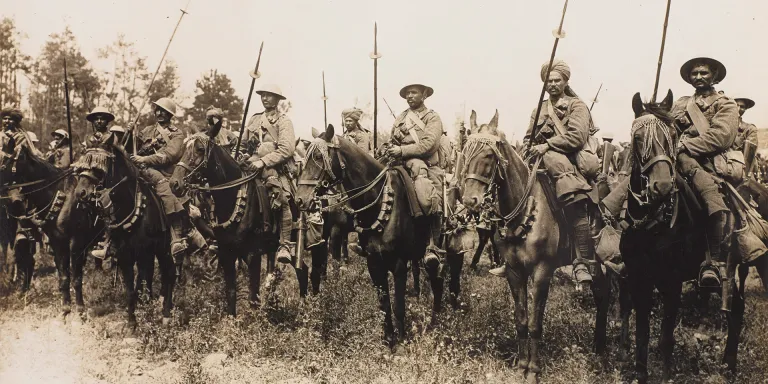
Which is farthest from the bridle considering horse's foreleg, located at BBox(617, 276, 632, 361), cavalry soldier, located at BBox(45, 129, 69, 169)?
cavalry soldier, located at BBox(45, 129, 69, 169)

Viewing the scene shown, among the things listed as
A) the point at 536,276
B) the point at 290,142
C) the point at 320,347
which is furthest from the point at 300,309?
the point at 536,276

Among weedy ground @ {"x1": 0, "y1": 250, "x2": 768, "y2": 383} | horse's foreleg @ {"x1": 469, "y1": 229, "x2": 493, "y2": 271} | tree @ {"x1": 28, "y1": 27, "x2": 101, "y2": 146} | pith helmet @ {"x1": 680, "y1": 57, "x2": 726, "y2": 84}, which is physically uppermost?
tree @ {"x1": 28, "y1": 27, "x2": 101, "y2": 146}

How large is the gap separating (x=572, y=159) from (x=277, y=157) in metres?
4.78

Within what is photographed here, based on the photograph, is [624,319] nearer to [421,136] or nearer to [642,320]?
[642,320]

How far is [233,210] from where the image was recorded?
9.28 m

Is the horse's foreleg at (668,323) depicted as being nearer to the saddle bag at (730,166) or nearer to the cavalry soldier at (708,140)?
the cavalry soldier at (708,140)

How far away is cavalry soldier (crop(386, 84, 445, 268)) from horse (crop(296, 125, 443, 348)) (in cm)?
38

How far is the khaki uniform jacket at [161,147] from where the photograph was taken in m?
9.69

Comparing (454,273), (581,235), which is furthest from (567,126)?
(454,273)

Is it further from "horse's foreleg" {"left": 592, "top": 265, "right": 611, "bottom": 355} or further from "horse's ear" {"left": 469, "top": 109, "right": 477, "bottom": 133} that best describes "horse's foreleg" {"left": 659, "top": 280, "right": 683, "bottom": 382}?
"horse's ear" {"left": 469, "top": 109, "right": 477, "bottom": 133}

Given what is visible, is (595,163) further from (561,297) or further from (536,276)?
(561,297)

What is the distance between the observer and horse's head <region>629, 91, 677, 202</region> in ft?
18.9

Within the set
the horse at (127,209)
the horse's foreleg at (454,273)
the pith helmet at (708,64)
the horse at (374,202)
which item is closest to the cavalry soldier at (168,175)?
the horse at (127,209)

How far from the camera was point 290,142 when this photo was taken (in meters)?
10.1
